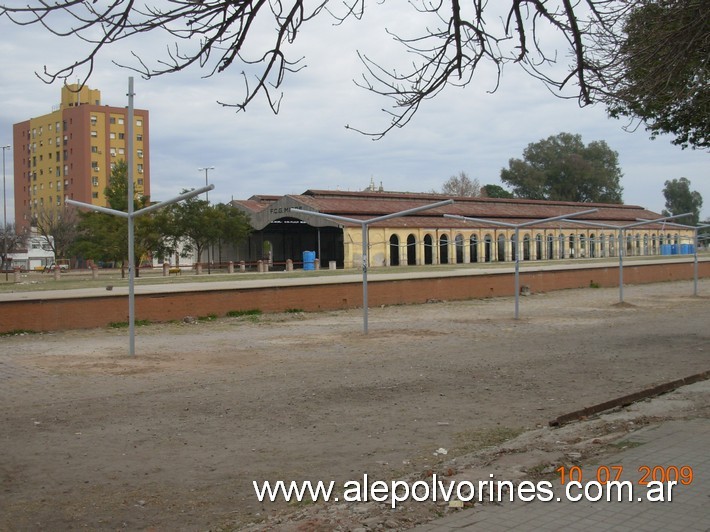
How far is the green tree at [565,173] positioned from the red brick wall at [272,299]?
60.1m

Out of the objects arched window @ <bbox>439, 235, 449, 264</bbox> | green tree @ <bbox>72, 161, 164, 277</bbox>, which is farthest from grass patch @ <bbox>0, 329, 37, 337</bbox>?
arched window @ <bbox>439, 235, 449, 264</bbox>

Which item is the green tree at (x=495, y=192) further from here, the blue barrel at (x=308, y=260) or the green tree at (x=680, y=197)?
the blue barrel at (x=308, y=260)

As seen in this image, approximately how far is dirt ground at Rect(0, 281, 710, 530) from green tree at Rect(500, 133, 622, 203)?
81531 millimetres

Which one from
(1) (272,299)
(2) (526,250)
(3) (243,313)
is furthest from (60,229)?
(3) (243,313)

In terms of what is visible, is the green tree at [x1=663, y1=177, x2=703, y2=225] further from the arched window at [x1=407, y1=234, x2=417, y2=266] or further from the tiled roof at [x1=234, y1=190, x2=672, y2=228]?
the arched window at [x1=407, y1=234, x2=417, y2=266]

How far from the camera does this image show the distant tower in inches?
3501

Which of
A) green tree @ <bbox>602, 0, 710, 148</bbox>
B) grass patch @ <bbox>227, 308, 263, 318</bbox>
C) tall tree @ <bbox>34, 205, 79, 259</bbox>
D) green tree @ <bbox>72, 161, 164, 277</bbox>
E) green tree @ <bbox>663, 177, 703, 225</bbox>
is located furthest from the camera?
green tree @ <bbox>663, 177, 703, 225</bbox>

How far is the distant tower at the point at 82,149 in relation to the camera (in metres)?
88.9

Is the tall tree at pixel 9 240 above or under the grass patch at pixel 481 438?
above

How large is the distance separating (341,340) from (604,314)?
35.5 feet

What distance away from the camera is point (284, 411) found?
10227 mm

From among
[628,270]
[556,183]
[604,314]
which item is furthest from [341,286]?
[556,183]

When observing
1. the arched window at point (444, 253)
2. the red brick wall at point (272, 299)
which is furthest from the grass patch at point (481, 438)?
the arched window at point (444, 253)

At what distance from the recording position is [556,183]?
101m
